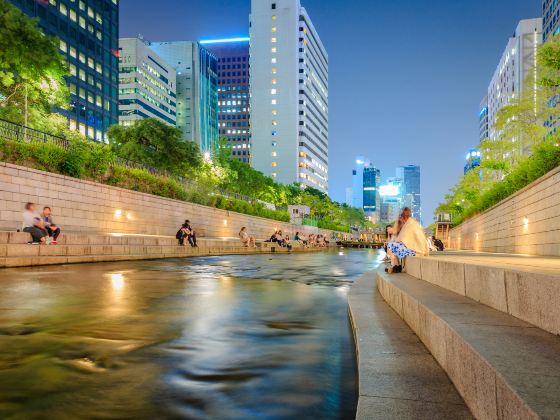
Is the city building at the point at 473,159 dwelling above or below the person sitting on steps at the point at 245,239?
above

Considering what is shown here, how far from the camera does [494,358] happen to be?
81.8 inches

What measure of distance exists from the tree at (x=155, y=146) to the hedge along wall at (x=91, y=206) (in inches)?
262

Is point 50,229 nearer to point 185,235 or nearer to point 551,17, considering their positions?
point 185,235

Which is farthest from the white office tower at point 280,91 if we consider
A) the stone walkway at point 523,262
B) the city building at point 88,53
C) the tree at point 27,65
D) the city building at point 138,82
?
the stone walkway at point 523,262

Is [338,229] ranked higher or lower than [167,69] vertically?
lower

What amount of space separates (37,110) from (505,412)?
115 ft

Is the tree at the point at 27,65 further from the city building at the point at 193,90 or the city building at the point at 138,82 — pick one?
the city building at the point at 193,90

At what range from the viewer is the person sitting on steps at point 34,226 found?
14891 mm

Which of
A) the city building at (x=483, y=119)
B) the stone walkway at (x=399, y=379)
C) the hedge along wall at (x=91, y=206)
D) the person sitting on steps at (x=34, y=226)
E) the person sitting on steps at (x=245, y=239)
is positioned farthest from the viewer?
the city building at (x=483, y=119)

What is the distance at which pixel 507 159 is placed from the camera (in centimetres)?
3550

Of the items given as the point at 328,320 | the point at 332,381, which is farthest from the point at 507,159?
the point at 332,381

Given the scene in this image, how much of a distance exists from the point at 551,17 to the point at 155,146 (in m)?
83.4

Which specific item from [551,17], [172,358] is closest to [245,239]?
[172,358]

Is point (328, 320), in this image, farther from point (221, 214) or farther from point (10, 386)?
point (221, 214)
